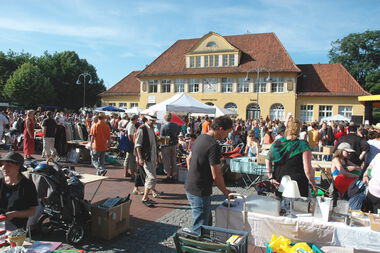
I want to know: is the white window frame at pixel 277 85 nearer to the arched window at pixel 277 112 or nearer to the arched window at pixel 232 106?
the arched window at pixel 277 112

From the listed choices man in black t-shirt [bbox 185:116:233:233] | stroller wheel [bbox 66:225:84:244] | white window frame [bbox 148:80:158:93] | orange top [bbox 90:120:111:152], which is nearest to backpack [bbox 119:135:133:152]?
orange top [bbox 90:120:111:152]

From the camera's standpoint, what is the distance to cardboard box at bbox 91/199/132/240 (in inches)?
168

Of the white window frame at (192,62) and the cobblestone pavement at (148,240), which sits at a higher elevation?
the white window frame at (192,62)

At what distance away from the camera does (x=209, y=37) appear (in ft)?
109

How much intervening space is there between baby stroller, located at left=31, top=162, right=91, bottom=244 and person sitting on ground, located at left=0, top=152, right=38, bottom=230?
2.16 ft

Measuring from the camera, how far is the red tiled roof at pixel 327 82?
94.0 feet

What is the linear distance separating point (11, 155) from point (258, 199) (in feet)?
9.35

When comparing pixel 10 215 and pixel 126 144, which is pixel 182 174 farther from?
pixel 10 215

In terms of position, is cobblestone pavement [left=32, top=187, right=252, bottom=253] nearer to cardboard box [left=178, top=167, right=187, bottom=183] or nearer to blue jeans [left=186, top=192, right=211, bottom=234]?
blue jeans [left=186, top=192, right=211, bottom=234]

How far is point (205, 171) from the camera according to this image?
331 centimetres

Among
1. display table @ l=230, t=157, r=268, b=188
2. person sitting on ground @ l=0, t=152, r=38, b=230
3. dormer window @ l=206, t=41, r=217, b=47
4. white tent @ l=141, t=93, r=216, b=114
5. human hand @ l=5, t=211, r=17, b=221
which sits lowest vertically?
display table @ l=230, t=157, r=268, b=188

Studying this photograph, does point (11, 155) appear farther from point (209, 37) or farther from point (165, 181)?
point (209, 37)

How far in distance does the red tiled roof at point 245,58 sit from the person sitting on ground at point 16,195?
28651mm

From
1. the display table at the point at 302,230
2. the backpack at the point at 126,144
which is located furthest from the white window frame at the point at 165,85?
the display table at the point at 302,230
